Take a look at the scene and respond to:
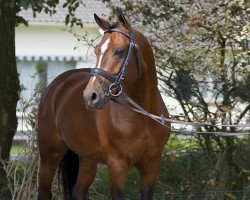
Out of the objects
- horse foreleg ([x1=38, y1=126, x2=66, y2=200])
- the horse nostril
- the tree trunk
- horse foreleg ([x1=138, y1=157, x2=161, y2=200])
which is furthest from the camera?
the tree trunk

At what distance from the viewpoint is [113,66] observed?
17.3 ft

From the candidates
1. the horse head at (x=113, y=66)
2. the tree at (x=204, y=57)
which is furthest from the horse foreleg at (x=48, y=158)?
Result: the tree at (x=204, y=57)

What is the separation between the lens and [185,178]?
9016mm

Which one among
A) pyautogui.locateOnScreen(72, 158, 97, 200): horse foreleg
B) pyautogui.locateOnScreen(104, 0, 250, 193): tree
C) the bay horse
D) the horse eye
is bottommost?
pyautogui.locateOnScreen(72, 158, 97, 200): horse foreleg

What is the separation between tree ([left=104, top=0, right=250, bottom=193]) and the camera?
8180mm

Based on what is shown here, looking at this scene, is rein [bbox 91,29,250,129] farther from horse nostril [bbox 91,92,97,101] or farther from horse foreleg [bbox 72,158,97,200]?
horse foreleg [bbox 72,158,97,200]

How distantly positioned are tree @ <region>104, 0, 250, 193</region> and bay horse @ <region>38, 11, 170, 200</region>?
2.10 metres

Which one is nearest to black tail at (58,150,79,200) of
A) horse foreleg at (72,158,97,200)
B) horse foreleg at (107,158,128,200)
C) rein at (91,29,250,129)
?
horse foreleg at (72,158,97,200)

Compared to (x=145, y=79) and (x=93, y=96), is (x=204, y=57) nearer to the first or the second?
(x=145, y=79)

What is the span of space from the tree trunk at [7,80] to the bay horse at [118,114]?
2.16 meters

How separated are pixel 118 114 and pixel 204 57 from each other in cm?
316

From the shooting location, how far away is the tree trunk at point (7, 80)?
8719mm

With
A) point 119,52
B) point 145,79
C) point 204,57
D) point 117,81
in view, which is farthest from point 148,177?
point 204,57

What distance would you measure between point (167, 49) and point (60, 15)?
1380 centimetres
